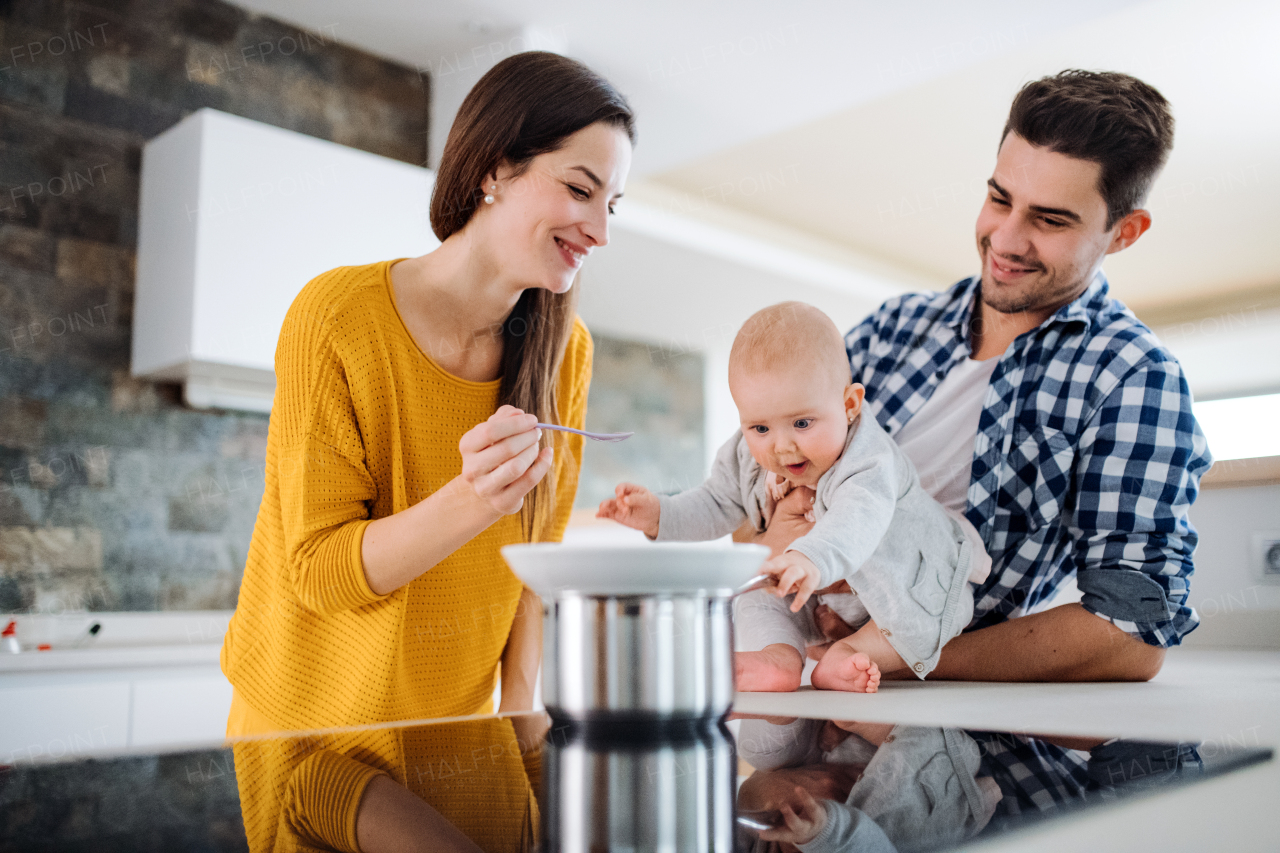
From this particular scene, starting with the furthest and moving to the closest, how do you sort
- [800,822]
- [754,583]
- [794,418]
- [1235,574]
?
[1235,574] → [794,418] → [754,583] → [800,822]

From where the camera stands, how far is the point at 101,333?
Result: 9.15ft

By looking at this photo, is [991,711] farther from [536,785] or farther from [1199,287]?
[1199,287]

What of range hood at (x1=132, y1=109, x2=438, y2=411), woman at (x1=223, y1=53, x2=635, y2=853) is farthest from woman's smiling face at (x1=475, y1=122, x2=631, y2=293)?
range hood at (x1=132, y1=109, x2=438, y2=411)

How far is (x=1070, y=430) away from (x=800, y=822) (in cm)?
91

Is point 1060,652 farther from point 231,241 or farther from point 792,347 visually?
point 231,241

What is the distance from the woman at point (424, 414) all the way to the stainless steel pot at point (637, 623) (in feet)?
1.37

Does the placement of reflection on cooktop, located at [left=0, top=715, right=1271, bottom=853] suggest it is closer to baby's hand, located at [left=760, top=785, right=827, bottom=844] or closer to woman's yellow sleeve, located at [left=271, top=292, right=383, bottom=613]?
baby's hand, located at [left=760, top=785, right=827, bottom=844]

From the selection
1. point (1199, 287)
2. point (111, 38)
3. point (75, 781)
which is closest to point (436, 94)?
point (111, 38)

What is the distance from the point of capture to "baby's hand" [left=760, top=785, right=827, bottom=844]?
39 centimetres

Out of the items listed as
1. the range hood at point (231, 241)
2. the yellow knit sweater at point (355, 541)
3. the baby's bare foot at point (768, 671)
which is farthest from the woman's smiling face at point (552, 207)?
the range hood at point (231, 241)

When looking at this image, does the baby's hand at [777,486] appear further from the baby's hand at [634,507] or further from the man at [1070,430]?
the baby's hand at [634,507]

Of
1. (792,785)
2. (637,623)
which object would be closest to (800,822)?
(792,785)

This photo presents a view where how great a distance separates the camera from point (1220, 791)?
0.47 m

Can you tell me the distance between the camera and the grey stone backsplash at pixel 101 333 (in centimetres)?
265
